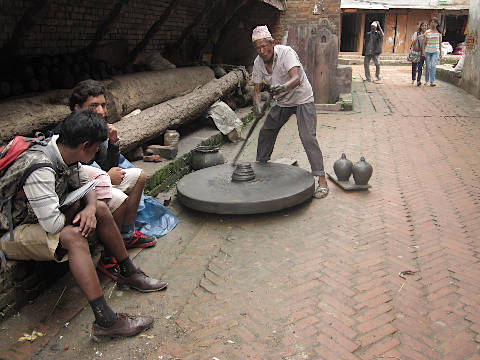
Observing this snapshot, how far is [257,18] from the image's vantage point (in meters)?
12.2

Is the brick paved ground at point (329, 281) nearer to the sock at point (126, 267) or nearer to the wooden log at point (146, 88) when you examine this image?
the sock at point (126, 267)

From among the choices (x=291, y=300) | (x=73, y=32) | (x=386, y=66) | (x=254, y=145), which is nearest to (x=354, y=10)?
(x=386, y=66)

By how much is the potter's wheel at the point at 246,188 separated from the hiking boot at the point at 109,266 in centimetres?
124

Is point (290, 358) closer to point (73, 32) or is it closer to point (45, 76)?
point (45, 76)

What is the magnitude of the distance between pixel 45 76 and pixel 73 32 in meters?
1.25

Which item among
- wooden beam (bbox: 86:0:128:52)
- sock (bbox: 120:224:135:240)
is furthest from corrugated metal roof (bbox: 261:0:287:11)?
sock (bbox: 120:224:135:240)

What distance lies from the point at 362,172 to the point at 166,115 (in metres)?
2.84

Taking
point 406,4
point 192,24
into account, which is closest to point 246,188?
point 192,24

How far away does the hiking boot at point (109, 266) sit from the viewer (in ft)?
11.1

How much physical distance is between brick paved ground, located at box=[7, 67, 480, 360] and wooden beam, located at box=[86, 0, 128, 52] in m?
3.41

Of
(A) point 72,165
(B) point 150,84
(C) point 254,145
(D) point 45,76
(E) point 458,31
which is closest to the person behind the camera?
(A) point 72,165

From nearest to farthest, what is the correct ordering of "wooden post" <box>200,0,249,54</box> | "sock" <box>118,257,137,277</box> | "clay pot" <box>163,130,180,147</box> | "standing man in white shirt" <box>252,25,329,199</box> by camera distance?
"sock" <box>118,257,137,277</box> → "standing man in white shirt" <box>252,25,329,199</box> → "clay pot" <box>163,130,180,147</box> → "wooden post" <box>200,0,249,54</box>

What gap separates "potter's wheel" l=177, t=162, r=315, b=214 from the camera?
4.41m

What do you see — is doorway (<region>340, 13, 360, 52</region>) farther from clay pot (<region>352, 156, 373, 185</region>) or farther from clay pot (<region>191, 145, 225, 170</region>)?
clay pot (<region>352, 156, 373, 185</region>)
